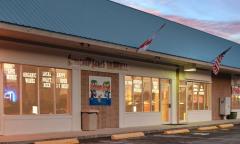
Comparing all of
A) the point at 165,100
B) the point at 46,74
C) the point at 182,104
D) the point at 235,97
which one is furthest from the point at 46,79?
the point at 235,97

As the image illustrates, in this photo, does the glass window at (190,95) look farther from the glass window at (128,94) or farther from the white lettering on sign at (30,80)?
the white lettering on sign at (30,80)

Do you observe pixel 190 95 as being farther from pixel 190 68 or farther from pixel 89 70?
pixel 89 70

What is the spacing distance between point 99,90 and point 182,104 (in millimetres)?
9616

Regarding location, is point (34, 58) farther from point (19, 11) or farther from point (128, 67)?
point (128, 67)

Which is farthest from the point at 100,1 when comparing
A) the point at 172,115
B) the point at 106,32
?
the point at 172,115

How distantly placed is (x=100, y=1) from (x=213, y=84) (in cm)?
1535

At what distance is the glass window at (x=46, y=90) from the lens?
841 inches

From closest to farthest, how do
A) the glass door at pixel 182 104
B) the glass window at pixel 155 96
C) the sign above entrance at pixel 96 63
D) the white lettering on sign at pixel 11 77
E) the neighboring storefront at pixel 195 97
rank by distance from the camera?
the white lettering on sign at pixel 11 77
the sign above entrance at pixel 96 63
the glass window at pixel 155 96
the glass door at pixel 182 104
the neighboring storefront at pixel 195 97

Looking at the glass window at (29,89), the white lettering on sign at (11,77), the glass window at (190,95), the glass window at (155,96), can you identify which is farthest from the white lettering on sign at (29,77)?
the glass window at (190,95)

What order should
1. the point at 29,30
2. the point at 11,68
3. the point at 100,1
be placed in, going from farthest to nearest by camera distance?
the point at 100,1 < the point at 11,68 < the point at 29,30

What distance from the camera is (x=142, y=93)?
28250 mm

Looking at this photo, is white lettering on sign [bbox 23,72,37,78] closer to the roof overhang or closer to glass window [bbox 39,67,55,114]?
glass window [bbox 39,67,55,114]

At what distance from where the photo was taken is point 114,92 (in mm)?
25672

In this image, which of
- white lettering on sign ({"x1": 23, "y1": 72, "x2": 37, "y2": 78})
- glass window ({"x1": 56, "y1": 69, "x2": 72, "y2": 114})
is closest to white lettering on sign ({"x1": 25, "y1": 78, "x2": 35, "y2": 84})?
white lettering on sign ({"x1": 23, "y1": 72, "x2": 37, "y2": 78})
